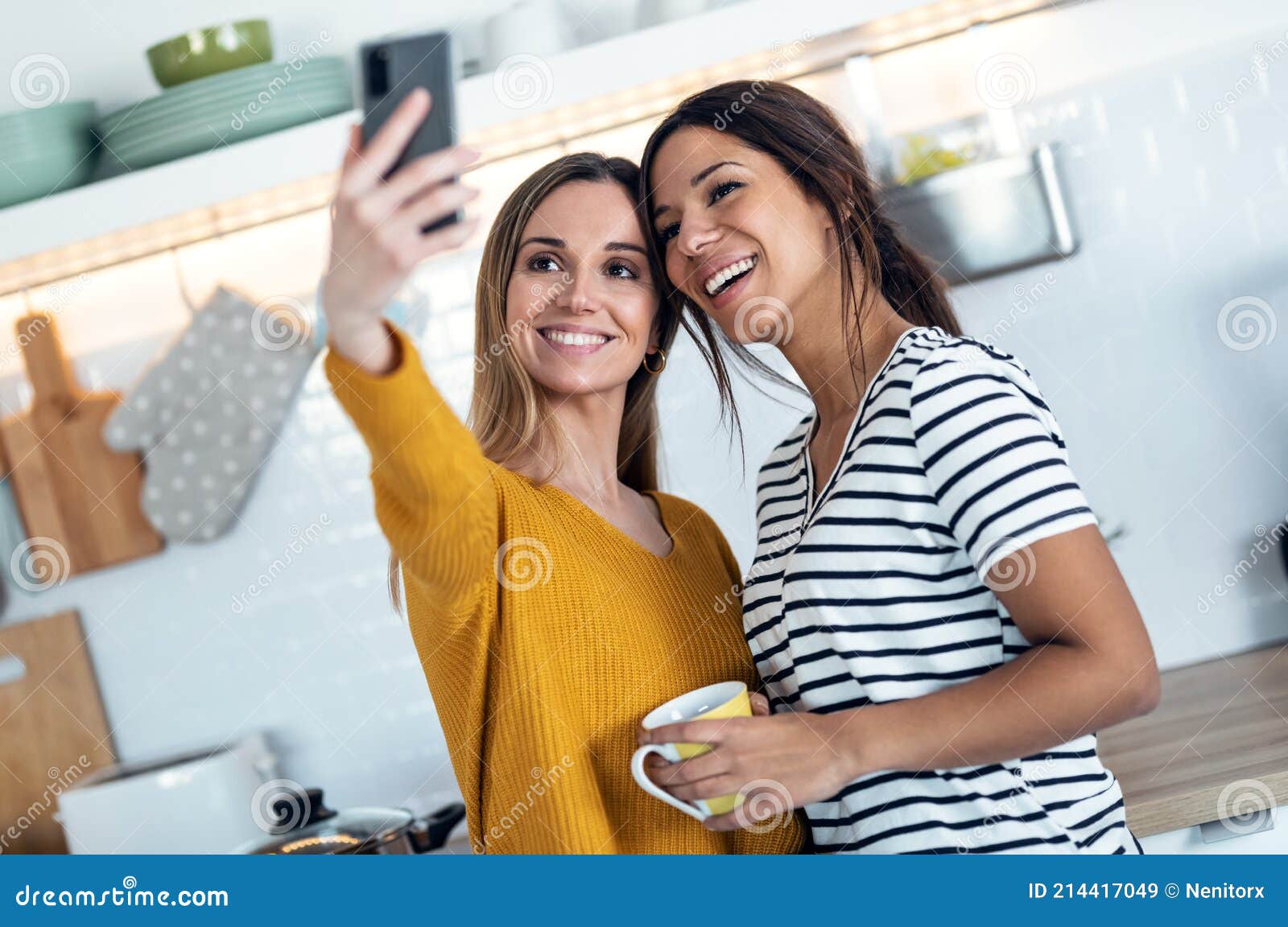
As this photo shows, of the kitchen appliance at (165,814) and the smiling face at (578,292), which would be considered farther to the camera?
the kitchen appliance at (165,814)

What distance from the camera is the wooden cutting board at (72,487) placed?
163 cm

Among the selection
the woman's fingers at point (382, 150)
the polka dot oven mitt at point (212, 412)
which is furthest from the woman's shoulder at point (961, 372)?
the polka dot oven mitt at point (212, 412)

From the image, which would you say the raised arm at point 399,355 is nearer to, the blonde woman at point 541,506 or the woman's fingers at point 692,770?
the blonde woman at point 541,506

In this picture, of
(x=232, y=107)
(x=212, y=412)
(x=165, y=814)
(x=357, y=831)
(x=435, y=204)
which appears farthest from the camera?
(x=212, y=412)

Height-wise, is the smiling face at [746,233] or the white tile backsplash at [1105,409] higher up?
the smiling face at [746,233]

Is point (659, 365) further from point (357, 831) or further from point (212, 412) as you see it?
point (212, 412)

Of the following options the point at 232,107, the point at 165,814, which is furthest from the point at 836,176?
the point at 165,814

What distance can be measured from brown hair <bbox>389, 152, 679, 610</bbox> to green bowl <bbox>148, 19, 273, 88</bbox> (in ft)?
1.92

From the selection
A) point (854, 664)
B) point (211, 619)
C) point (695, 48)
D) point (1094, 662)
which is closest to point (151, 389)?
point (211, 619)

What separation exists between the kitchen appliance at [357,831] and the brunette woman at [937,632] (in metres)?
0.55

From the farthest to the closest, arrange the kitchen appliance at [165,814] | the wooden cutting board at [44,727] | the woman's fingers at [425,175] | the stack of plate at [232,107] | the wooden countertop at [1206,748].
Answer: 1. the wooden cutting board at [44,727]
2. the kitchen appliance at [165,814]
3. the stack of plate at [232,107]
4. the wooden countertop at [1206,748]
5. the woman's fingers at [425,175]

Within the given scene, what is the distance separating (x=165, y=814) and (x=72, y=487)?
0.50 m

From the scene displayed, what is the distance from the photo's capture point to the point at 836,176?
2.87 feet
